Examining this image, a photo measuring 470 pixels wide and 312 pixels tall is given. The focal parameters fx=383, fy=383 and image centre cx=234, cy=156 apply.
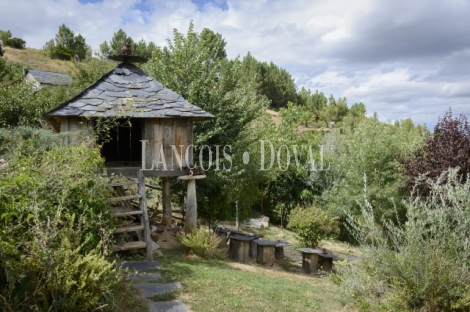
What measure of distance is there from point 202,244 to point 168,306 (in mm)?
3737

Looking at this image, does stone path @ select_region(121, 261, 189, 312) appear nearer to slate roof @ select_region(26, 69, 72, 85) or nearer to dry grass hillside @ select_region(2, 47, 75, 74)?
slate roof @ select_region(26, 69, 72, 85)

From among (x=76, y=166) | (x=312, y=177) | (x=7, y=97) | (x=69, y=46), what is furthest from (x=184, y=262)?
(x=69, y=46)

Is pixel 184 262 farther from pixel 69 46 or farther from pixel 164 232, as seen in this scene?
pixel 69 46

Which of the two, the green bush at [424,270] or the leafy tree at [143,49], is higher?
the leafy tree at [143,49]

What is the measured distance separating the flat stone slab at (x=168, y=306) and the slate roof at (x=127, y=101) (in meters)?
4.20

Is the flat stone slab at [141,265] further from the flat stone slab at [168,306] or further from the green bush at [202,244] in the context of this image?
the flat stone slab at [168,306]

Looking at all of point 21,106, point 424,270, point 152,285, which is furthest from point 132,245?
point 21,106

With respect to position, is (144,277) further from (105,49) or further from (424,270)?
(105,49)

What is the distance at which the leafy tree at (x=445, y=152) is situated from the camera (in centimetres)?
1059

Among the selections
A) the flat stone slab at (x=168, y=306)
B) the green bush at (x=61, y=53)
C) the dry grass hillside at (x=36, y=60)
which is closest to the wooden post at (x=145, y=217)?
the flat stone slab at (x=168, y=306)

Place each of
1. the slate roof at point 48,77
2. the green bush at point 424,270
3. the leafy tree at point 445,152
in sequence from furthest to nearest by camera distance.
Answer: the slate roof at point 48,77 → the leafy tree at point 445,152 → the green bush at point 424,270

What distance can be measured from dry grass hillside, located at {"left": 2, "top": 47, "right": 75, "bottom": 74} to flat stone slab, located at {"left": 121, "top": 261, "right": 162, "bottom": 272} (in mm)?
37113

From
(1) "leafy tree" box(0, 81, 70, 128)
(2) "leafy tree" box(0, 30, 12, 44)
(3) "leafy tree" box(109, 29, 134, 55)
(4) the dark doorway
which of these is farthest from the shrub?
(4) the dark doorway

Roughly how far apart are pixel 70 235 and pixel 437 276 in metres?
4.38
